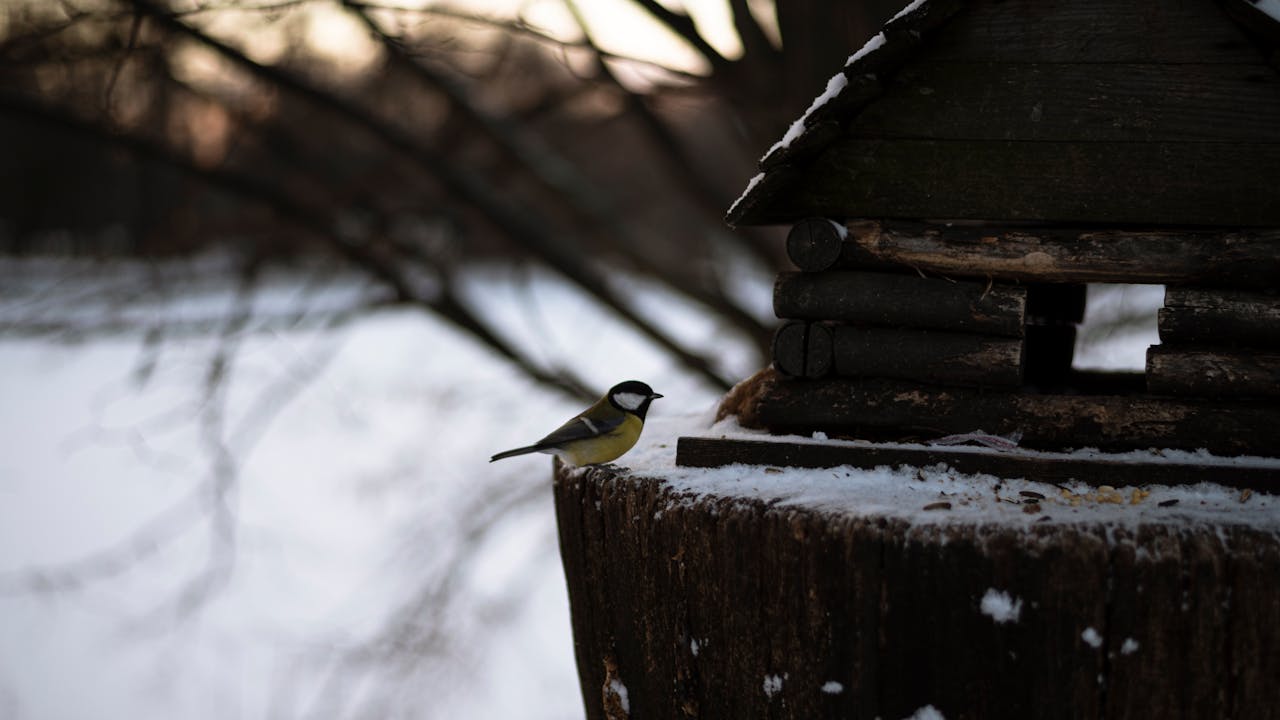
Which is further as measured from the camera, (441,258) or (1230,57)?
(441,258)

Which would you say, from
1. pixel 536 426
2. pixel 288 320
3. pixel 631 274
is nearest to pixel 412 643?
pixel 536 426

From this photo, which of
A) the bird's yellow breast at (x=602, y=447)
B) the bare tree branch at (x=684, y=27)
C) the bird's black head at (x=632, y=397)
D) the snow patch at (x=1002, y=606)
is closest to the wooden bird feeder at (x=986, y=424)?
the snow patch at (x=1002, y=606)

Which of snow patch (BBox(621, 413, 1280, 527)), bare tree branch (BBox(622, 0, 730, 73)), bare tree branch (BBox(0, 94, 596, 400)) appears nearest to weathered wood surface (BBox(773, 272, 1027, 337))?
snow patch (BBox(621, 413, 1280, 527))

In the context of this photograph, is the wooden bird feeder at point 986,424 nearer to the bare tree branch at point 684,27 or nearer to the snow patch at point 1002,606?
the snow patch at point 1002,606

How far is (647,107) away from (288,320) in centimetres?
240

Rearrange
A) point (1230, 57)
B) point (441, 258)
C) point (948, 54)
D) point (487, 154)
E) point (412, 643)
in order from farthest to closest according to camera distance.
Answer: point (487, 154) < point (441, 258) < point (412, 643) < point (948, 54) < point (1230, 57)

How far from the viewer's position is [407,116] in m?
7.30

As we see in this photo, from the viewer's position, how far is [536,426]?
6.89m

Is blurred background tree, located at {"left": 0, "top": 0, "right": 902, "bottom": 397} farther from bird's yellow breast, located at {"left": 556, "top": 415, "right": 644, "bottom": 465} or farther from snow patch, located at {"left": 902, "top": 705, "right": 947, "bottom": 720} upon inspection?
snow patch, located at {"left": 902, "top": 705, "right": 947, "bottom": 720}

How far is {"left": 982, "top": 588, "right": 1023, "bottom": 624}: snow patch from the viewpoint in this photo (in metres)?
1.68

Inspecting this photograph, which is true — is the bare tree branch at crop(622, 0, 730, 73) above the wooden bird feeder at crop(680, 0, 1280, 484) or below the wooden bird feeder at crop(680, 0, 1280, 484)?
above

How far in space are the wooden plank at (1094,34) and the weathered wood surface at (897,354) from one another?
0.64 meters

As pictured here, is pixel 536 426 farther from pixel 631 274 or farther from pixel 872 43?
pixel 872 43

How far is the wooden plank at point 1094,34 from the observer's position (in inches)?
81.0
